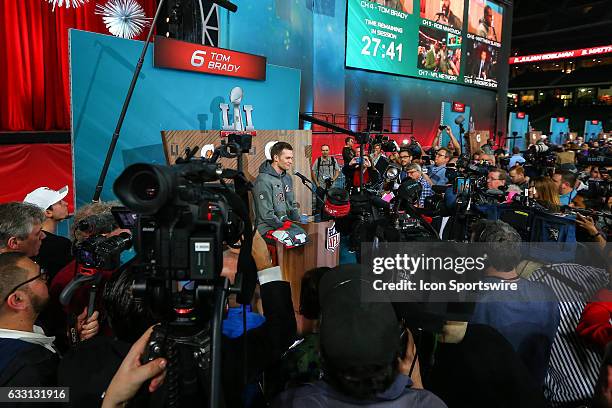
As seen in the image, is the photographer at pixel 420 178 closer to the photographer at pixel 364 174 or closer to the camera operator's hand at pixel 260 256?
the photographer at pixel 364 174

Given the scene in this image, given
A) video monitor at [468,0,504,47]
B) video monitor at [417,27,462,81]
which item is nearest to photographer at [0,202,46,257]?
video monitor at [417,27,462,81]

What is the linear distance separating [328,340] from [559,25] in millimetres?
32773

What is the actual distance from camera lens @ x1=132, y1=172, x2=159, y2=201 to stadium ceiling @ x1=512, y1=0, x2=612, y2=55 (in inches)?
1187

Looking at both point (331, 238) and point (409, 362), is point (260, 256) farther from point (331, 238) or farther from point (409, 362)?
point (331, 238)

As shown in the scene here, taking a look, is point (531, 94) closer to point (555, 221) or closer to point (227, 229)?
point (555, 221)

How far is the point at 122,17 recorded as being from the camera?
6.20 meters

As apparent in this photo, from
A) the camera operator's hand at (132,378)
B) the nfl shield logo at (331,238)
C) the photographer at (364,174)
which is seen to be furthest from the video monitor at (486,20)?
the camera operator's hand at (132,378)

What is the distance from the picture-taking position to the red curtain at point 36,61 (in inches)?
216

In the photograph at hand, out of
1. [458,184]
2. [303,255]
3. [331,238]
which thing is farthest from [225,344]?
[458,184]

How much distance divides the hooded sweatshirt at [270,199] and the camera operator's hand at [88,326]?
218 cm

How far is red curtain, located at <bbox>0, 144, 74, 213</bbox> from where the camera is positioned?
5250mm

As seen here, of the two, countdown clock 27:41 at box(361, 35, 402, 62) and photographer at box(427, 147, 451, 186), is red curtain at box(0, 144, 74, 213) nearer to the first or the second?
photographer at box(427, 147, 451, 186)

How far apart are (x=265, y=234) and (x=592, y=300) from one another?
2482 millimetres

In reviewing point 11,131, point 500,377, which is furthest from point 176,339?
point 11,131
